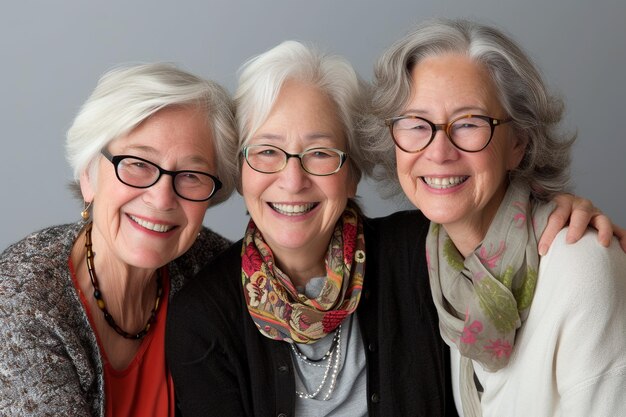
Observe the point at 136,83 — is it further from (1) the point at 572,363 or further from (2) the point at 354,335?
(1) the point at 572,363

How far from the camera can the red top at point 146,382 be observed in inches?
102

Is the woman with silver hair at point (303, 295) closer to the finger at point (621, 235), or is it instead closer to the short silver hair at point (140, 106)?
the short silver hair at point (140, 106)

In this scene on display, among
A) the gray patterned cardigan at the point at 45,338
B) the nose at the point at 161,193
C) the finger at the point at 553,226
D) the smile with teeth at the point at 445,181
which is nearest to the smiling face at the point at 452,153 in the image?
the smile with teeth at the point at 445,181

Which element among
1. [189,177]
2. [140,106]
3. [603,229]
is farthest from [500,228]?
[140,106]

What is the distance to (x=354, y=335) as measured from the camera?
2.61 metres

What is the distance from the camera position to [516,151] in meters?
2.33

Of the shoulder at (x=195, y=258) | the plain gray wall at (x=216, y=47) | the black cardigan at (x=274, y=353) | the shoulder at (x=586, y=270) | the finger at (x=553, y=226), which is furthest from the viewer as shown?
the plain gray wall at (x=216, y=47)

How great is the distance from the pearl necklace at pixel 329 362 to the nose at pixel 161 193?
0.57 meters

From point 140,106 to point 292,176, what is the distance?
0.46 m

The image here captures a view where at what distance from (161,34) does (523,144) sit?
5.93 ft

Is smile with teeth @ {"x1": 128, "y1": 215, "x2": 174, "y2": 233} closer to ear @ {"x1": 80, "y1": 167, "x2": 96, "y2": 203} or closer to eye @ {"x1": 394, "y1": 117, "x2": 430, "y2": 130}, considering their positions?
ear @ {"x1": 80, "y1": 167, "x2": 96, "y2": 203}

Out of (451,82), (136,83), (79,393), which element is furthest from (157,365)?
(451,82)

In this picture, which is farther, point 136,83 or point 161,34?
point 161,34

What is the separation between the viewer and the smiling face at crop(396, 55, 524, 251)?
7.22 feet
